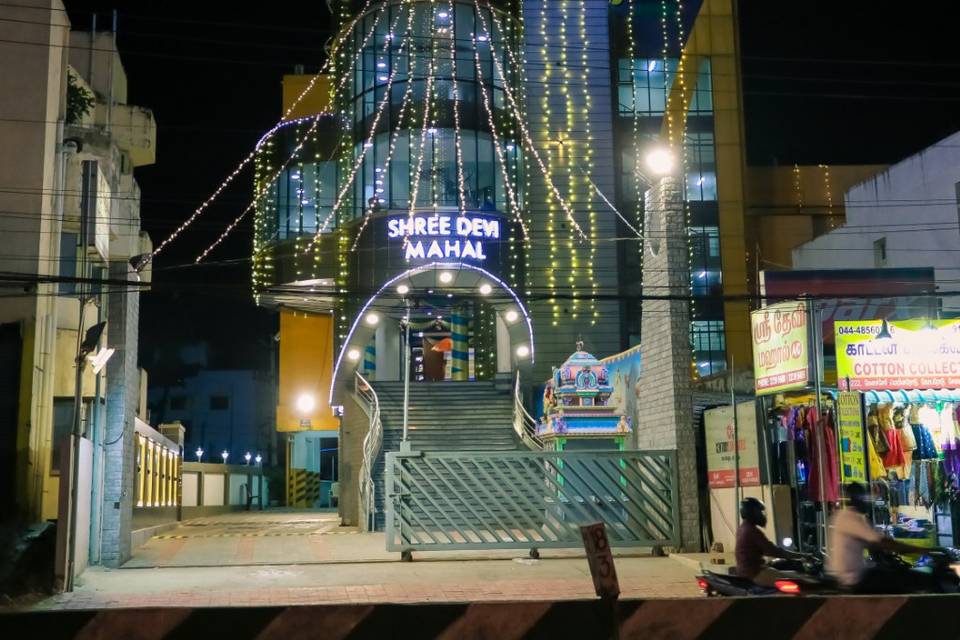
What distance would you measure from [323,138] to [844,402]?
33.0 m

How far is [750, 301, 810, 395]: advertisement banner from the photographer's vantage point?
15284mm

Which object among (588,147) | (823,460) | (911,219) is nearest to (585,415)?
(823,460)

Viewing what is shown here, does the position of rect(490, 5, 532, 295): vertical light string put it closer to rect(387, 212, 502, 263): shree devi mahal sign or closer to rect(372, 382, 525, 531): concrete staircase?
rect(387, 212, 502, 263): shree devi mahal sign

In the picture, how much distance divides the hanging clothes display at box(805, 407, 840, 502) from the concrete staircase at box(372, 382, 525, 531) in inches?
512

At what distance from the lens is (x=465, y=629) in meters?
8.03

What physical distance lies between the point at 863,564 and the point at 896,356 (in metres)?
6.40

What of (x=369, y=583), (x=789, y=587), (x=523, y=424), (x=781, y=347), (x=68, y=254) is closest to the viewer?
(x=789, y=587)

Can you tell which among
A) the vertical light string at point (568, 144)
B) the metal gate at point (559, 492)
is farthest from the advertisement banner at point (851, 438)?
the vertical light string at point (568, 144)

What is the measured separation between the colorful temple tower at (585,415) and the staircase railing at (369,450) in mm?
6880

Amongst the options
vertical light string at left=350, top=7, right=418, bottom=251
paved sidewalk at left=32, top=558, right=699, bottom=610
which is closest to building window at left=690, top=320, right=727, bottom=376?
vertical light string at left=350, top=7, right=418, bottom=251

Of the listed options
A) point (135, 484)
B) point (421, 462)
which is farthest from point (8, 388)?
point (421, 462)

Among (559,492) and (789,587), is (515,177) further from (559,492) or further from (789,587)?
(789,587)

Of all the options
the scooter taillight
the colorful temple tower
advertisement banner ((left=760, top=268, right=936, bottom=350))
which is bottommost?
the scooter taillight

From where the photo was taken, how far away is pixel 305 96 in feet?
175
